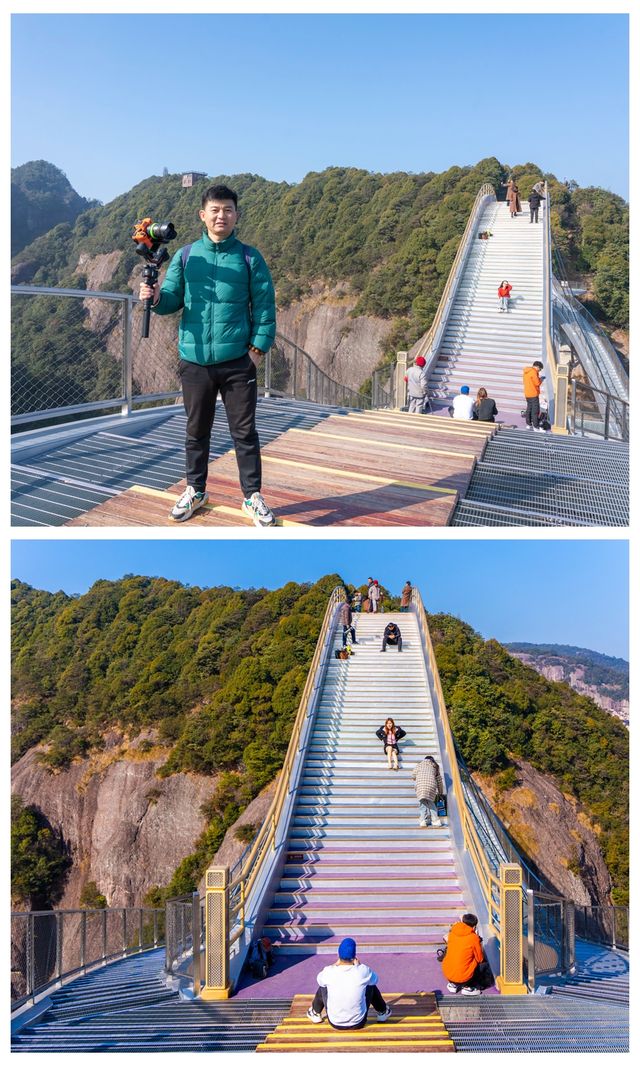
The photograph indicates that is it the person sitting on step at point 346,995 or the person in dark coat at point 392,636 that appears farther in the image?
the person in dark coat at point 392,636

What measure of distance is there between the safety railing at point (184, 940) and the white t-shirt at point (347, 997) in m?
1.27

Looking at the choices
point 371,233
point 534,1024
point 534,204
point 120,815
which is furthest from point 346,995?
point 371,233

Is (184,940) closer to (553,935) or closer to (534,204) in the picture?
(553,935)

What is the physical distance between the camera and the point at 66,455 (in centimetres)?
648

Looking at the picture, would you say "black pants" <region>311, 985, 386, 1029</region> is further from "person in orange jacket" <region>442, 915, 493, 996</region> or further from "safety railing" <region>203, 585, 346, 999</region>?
"safety railing" <region>203, 585, 346, 999</region>

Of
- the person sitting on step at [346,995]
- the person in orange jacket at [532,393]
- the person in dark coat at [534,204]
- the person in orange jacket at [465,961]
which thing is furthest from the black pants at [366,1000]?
the person in dark coat at [534,204]

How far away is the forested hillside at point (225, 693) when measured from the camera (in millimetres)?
27766

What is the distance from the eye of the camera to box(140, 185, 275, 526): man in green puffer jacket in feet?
15.0

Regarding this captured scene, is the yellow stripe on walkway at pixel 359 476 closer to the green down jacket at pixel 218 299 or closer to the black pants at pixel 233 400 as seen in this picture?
the black pants at pixel 233 400

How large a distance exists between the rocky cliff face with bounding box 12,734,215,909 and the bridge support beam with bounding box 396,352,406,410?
59.7ft

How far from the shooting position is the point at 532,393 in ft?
38.1

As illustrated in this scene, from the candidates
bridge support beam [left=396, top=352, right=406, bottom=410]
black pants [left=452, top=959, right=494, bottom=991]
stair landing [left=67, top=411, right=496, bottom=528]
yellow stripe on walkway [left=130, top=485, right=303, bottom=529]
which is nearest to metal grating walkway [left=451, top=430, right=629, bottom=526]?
stair landing [left=67, top=411, right=496, bottom=528]

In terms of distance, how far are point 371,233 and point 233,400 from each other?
184ft
